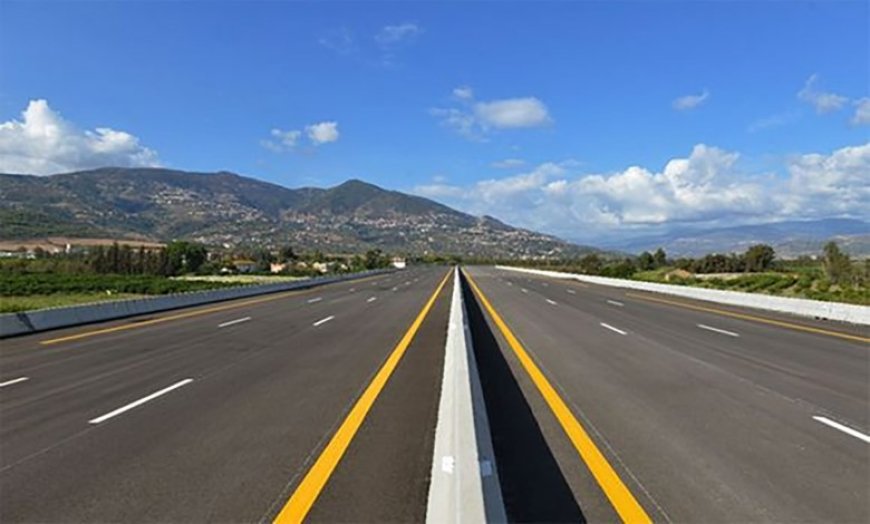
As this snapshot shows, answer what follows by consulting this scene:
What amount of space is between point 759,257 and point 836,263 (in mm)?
44568

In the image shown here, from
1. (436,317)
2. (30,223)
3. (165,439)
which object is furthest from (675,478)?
(30,223)

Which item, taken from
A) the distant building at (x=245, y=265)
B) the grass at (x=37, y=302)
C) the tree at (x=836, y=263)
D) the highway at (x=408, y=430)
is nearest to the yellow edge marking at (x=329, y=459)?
the highway at (x=408, y=430)

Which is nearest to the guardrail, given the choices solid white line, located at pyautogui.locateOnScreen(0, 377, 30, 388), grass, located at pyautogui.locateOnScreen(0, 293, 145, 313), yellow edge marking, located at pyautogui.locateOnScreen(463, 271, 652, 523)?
yellow edge marking, located at pyautogui.locateOnScreen(463, 271, 652, 523)

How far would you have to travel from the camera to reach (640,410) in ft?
28.5

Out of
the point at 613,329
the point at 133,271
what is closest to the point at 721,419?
the point at 613,329

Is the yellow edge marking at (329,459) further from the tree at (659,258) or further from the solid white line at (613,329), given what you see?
the tree at (659,258)

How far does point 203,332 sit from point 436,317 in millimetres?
8296

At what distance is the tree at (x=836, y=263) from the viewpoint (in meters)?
60.4

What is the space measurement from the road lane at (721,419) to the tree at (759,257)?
95.0m

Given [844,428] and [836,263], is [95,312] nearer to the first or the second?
[844,428]

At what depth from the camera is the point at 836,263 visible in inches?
2466

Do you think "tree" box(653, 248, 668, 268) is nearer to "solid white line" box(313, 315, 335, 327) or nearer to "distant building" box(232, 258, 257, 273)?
"distant building" box(232, 258, 257, 273)

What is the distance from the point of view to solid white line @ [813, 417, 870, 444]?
289 inches

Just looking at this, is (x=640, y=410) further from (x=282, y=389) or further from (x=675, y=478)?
(x=282, y=389)
